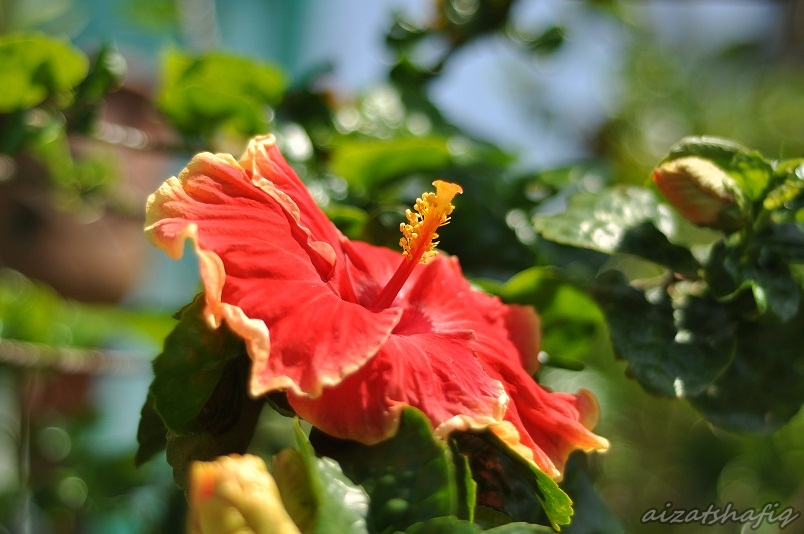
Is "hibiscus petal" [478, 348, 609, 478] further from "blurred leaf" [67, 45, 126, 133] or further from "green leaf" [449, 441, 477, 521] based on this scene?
"blurred leaf" [67, 45, 126, 133]

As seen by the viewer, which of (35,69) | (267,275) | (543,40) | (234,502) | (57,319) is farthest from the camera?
(57,319)

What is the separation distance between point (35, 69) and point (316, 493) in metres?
0.72

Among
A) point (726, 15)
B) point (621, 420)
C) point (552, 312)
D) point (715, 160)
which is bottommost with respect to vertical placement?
point (621, 420)

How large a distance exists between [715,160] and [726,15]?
3029mm

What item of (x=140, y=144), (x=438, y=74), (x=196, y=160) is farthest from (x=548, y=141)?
(x=196, y=160)

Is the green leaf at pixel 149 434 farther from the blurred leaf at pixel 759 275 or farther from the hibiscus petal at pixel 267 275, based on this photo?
the blurred leaf at pixel 759 275

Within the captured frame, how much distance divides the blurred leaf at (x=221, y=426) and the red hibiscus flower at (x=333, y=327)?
Answer: 77 millimetres

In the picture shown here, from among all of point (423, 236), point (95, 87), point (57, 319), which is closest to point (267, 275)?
point (423, 236)

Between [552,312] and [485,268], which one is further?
[485,268]

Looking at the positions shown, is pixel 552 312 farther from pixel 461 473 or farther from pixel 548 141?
pixel 548 141

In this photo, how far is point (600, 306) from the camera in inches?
25.8

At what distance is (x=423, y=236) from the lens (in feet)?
1.86

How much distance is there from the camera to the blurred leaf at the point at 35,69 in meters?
0.83

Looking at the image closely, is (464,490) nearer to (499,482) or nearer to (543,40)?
(499,482)
